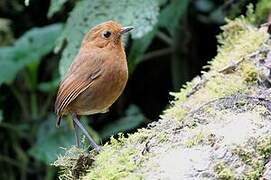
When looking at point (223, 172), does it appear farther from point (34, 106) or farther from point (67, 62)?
point (34, 106)

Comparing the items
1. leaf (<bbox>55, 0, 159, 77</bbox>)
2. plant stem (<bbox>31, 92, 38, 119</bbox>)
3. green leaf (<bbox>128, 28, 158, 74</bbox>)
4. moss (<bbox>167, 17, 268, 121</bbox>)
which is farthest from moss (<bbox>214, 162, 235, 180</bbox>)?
plant stem (<bbox>31, 92, 38, 119</bbox>)

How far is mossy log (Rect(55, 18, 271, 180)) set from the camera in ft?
6.29

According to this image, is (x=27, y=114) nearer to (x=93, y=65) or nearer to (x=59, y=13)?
(x=59, y=13)

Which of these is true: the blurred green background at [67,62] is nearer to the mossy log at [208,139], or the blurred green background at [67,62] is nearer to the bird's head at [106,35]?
the bird's head at [106,35]

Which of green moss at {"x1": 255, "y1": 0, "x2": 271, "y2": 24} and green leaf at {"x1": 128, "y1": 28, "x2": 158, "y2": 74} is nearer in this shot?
green moss at {"x1": 255, "y1": 0, "x2": 271, "y2": 24}

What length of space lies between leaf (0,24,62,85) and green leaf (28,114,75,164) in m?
0.45

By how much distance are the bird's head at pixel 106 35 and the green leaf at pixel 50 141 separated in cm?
165

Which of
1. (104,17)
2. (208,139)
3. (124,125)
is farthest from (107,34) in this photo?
(124,125)

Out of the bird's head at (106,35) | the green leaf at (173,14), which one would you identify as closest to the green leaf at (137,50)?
the green leaf at (173,14)

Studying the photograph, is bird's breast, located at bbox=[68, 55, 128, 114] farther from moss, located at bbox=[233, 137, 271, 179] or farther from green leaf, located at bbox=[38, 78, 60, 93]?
green leaf, located at bbox=[38, 78, 60, 93]

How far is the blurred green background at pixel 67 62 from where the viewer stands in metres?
4.20

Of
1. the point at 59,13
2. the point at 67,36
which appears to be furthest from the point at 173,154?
the point at 59,13

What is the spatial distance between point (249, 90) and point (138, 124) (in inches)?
94.9

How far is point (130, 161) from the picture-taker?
2.09 m
